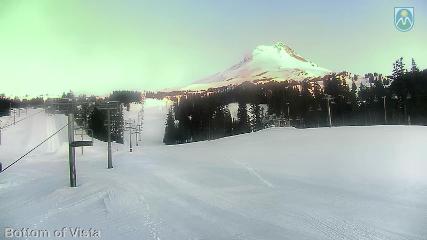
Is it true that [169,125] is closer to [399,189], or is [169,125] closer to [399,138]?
[399,138]

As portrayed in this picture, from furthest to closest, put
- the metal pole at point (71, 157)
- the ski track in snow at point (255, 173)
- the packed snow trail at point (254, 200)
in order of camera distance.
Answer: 1. the metal pole at point (71, 157)
2. the ski track in snow at point (255, 173)
3. the packed snow trail at point (254, 200)

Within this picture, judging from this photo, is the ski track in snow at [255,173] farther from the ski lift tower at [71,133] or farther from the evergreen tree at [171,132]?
the evergreen tree at [171,132]

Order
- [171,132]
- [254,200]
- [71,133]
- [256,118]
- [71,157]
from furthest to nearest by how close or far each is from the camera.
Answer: [171,132] < [256,118] < [71,133] < [71,157] < [254,200]

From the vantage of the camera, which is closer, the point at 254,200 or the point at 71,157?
the point at 254,200

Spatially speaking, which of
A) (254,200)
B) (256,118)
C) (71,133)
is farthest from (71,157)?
(256,118)

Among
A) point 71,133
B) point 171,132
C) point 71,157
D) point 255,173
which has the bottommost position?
point 171,132

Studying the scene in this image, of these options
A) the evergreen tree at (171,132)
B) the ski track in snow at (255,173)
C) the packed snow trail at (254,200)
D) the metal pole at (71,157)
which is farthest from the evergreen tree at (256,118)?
the metal pole at (71,157)

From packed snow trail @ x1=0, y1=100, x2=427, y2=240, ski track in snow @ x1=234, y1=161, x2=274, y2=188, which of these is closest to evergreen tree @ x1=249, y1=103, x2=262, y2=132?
ski track in snow @ x1=234, y1=161, x2=274, y2=188

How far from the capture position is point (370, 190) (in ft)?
22.9

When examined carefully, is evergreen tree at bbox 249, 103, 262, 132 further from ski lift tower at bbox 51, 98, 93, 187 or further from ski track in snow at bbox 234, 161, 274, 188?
ski lift tower at bbox 51, 98, 93, 187

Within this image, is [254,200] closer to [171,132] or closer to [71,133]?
[71,133]

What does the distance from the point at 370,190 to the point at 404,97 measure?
524cm

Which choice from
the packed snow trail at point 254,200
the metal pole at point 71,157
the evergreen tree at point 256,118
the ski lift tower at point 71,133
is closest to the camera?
the packed snow trail at point 254,200

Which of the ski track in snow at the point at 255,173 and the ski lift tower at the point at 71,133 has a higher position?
the ski lift tower at the point at 71,133
